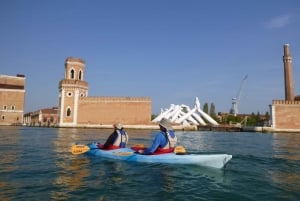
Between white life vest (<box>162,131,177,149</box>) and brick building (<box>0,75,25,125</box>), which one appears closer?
white life vest (<box>162,131,177,149</box>)

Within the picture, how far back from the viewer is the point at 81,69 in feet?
182

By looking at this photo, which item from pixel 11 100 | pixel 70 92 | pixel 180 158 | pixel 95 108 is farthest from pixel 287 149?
pixel 11 100

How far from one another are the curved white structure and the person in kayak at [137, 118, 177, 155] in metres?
46.9

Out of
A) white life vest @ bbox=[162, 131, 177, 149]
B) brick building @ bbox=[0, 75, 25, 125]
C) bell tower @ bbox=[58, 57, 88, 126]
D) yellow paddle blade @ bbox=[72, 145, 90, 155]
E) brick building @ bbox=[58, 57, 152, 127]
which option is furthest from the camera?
brick building @ bbox=[0, 75, 25, 125]

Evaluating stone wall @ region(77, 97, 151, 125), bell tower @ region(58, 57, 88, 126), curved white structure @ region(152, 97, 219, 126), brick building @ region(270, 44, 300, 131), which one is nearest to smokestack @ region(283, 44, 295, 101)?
brick building @ region(270, 44, 300, 131)

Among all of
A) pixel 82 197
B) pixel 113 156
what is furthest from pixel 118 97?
pixel 82 197

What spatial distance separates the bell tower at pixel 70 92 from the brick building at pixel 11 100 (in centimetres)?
1588

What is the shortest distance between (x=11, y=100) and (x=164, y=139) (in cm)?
6267

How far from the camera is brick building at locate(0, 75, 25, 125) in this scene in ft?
202

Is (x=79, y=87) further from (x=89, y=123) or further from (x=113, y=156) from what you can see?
(x=113, y=156)

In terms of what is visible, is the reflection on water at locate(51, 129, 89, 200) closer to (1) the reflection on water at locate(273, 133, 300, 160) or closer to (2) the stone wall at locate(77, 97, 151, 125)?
(1) the reflection on water at locate(273, 133, 300, 160)


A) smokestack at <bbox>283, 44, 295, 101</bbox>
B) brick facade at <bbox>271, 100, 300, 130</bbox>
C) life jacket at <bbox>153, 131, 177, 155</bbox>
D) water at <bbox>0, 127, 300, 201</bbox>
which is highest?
smokestack at <bbox>283, 44, 295, 101</bbox>

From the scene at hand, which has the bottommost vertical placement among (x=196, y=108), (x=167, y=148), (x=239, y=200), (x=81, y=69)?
(x=239, y=200)

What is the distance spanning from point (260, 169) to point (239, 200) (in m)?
3.84
